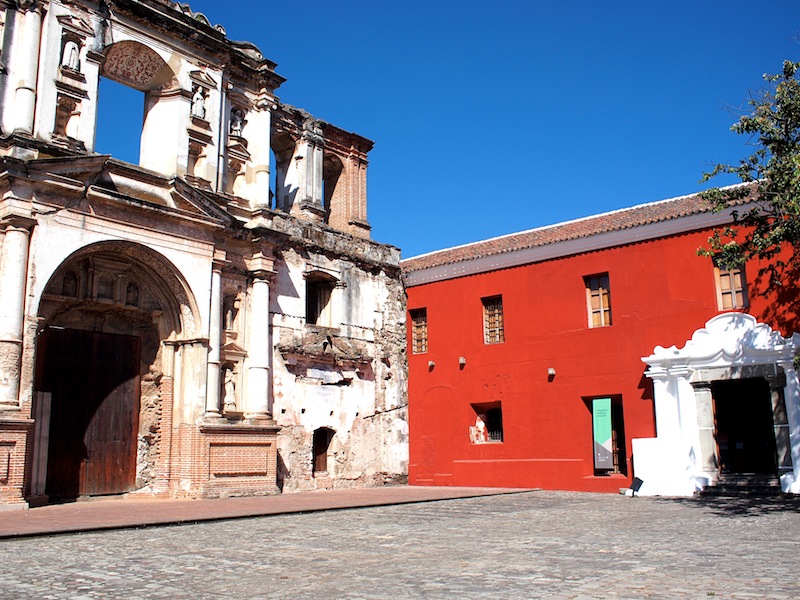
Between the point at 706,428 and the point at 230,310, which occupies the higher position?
the point at 230,310

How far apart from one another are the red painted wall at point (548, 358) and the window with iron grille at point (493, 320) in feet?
0.62

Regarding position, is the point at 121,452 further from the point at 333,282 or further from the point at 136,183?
the point at 333,282

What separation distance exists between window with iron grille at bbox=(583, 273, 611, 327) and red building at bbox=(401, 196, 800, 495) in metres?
0.03

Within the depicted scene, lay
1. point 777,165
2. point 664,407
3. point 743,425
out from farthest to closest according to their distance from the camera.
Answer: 1. point 743,425
2. point 664,407
3. point 777,165

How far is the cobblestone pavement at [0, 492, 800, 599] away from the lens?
6.10m

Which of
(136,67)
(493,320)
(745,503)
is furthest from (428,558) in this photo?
(136,67)

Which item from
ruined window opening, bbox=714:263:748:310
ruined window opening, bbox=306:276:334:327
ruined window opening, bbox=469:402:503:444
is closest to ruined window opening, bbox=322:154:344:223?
ruined window opening, bbox=306:276:334:327

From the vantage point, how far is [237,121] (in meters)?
19.5

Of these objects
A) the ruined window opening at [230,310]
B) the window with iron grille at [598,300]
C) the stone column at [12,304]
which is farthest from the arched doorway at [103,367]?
the window with iron grille at [598,300]

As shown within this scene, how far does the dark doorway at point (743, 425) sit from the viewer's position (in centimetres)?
1741

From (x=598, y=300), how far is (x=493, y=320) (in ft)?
9.98

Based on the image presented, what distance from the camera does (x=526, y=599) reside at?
568 cm

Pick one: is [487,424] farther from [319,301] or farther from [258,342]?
[258,342]

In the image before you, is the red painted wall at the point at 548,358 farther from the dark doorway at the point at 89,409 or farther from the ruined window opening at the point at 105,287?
the ruined window opening at the point at 105,287
